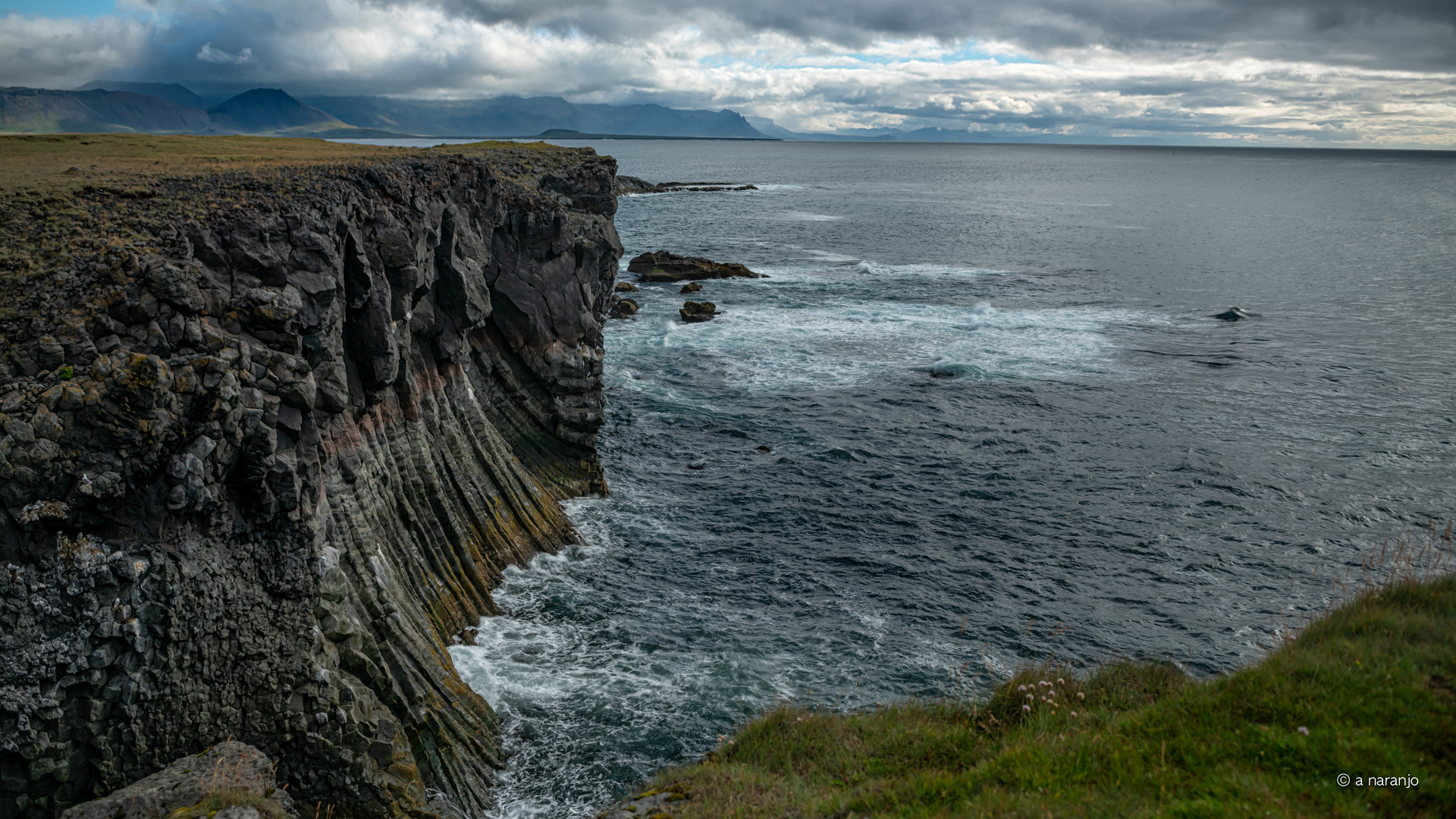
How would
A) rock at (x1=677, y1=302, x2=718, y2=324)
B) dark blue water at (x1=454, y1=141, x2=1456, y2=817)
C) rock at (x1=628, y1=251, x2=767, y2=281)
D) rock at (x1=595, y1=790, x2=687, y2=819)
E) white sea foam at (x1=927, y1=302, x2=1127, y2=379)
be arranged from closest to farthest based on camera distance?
rock at (x1=595, y1=790, x2=687, y2=819)
dark blue water at (x1=454, y1=141, x2=1456, y2=817)
white sea foam at (x1=927, y1=302, x2=1127, y2=379)
rock at (x1=677, y1=302, x2=718, y2=324)
rock at (x1=628, y1=251, x2=767, y2=281)

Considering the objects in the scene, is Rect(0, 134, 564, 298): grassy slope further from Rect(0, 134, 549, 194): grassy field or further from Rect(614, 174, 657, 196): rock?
Rect(614, 174, 657, 196): rock

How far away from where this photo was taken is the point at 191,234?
54.3ft

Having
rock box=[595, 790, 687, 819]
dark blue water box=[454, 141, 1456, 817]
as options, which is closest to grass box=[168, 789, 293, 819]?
rock box=[595, 790, 687, 819]

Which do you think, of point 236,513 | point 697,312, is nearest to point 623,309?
point 697,312

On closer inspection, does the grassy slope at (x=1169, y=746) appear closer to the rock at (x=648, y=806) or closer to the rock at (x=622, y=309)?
the rock at (x=648, y=806)

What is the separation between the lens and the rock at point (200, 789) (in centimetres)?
1148

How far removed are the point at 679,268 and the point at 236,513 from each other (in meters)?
69.9

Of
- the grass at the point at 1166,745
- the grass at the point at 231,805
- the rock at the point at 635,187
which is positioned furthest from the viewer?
the rock at the point at 635,187

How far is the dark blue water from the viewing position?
22812 mm

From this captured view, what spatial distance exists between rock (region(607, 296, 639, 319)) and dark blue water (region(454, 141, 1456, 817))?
2.47m

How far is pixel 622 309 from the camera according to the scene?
65.7 m

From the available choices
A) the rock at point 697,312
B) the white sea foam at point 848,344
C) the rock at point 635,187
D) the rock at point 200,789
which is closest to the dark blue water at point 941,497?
the white sea foam at point 848,344

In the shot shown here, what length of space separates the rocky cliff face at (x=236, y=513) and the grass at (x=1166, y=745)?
7.20 meters

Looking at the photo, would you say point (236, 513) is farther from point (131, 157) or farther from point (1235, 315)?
point (1235, 315)
